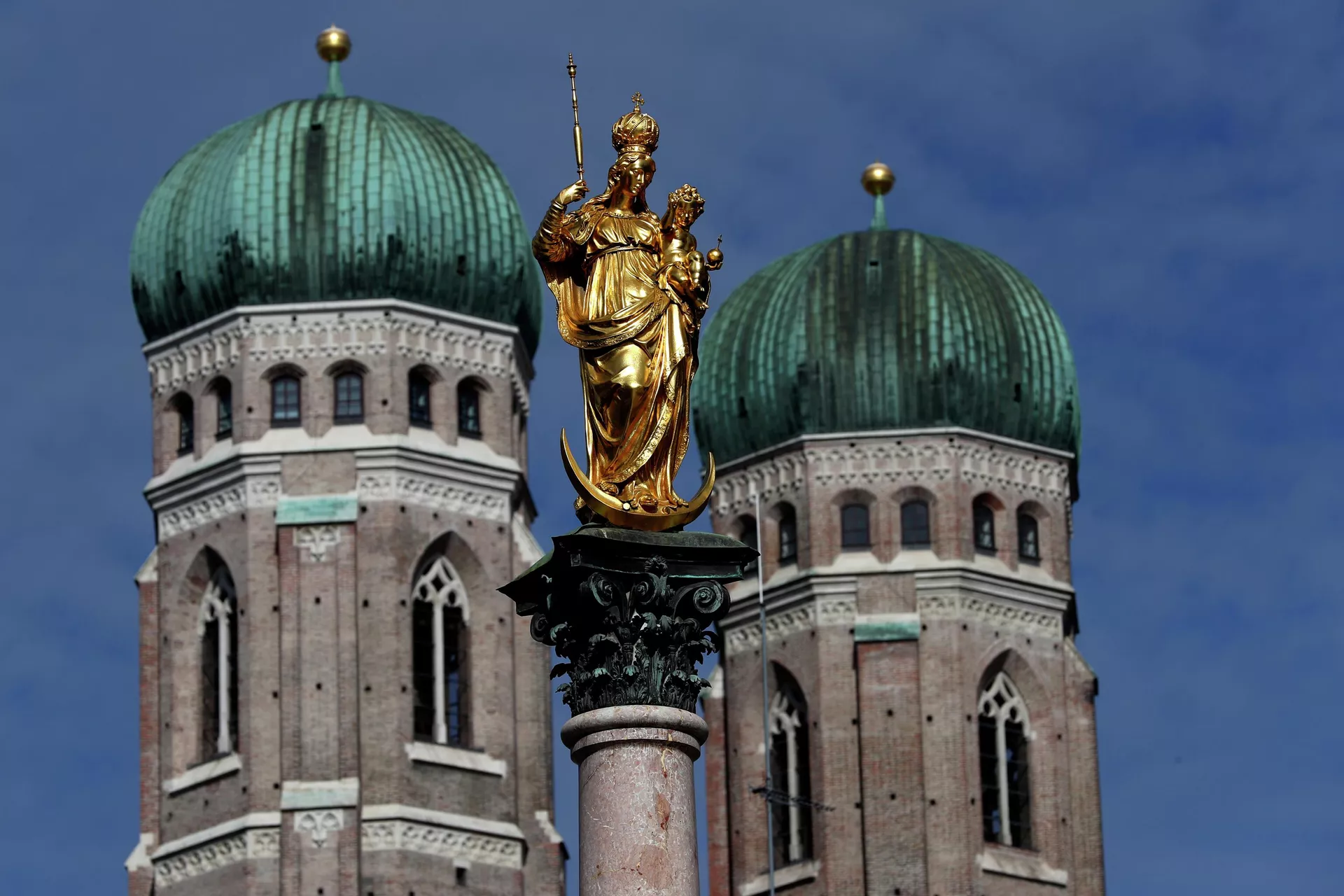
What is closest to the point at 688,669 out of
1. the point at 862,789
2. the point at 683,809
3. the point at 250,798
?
the point at 683,809

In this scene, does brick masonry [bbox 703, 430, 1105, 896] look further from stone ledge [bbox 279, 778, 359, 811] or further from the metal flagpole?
stone ledge [bbox 279, 778, 359, 811]

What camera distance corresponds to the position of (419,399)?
64.1 m

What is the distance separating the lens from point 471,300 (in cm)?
6469

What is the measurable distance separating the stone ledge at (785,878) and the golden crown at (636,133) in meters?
41.8

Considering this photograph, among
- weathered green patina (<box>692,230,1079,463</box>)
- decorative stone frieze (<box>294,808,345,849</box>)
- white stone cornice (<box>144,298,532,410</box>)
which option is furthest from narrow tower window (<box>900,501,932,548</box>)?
decorative stone frieze (<box>294,808,345,849</box>)

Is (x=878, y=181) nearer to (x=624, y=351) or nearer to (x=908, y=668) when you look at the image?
(x=908, y=668)

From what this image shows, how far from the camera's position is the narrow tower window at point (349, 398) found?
6338 cm

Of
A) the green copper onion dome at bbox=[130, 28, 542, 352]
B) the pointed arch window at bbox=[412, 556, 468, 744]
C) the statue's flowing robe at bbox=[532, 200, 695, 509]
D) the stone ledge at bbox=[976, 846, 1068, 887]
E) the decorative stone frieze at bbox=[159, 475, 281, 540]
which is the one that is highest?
the green copper onion dome at bbox=[130, 28, 542, 352]

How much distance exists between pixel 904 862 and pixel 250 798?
10.8 m

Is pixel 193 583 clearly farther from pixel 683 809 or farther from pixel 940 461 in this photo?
pixel 683 809

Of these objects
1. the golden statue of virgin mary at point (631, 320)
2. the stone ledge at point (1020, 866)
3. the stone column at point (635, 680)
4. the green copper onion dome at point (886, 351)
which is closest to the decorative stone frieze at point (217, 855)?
the green copper onion dome at point (886, 351)

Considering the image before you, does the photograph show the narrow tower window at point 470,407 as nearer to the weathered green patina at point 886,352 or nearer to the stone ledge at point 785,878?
the weathered green patina at point 886,352

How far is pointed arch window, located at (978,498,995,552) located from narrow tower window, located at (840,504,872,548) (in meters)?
1.80

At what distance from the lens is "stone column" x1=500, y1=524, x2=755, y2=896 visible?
22859 millimetres
